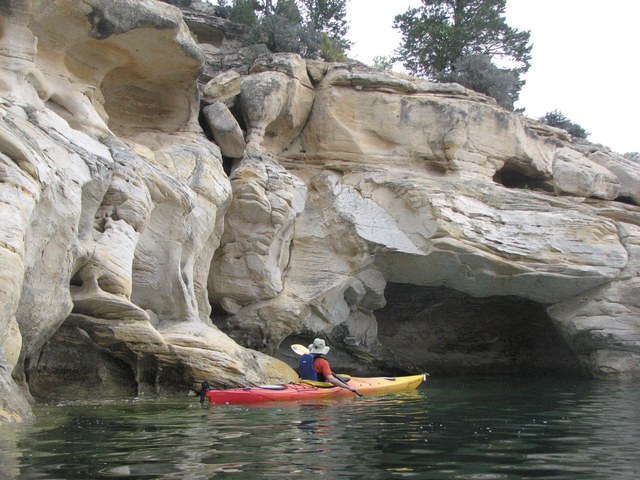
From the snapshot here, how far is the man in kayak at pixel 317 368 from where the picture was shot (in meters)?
11.3

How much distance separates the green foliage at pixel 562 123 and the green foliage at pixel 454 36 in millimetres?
1548

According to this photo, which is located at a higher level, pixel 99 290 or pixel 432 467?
pixel 99 290

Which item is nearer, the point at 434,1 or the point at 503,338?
the point at 503,338

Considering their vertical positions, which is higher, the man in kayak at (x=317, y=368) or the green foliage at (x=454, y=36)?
the green foliage at (x=454, y=36)

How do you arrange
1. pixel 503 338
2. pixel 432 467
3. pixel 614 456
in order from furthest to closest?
1. pixel 503 338
2. pixel 614 456
3. pixel 432 467

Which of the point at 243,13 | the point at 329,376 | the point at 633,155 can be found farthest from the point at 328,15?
the point at 329,376

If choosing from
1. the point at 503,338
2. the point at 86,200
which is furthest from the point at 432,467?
the point at 503,338

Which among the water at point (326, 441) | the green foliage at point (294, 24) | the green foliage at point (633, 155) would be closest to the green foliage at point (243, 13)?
the green foliage at point (294, 24)

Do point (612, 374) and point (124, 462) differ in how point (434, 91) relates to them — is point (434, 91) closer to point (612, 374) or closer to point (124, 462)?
point (612, 374)

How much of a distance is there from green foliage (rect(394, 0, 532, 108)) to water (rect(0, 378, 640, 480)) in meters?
18.1

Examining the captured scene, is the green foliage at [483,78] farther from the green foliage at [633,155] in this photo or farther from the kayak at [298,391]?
the kayak at [298,391]

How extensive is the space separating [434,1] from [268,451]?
2392 cm

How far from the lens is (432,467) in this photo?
4.93 meters

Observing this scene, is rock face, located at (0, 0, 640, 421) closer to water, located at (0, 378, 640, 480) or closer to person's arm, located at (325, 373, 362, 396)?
person's arm, located at (325, 373, 362, 396)
